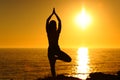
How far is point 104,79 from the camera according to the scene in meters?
25.6

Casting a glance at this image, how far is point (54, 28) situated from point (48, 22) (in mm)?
512

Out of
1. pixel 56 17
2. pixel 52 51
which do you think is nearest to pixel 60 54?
pixel 52 51

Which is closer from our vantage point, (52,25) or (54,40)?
(52,25)

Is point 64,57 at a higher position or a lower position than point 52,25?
lower

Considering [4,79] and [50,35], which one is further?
[4,79]

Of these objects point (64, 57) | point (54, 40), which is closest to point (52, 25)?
point (54, 40)

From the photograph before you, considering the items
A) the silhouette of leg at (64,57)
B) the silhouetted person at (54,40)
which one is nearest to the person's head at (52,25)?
the silhouetted person at (54,40)

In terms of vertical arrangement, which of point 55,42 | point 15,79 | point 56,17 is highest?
point 56,17

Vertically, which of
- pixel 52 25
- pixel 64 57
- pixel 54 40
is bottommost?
pixel 64 57

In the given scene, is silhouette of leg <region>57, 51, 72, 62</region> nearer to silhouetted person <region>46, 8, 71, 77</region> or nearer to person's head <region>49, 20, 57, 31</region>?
silhouetted person <region>46, 8, 71, 77</region>

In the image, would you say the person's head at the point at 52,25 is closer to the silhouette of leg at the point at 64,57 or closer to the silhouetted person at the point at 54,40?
the silhouetted person at the point at 54,40

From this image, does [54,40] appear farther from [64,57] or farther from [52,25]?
[64,57]

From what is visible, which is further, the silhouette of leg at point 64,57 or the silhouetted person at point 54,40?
the silhouetted person at point 54,40

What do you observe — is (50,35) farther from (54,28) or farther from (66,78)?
(66,78)
